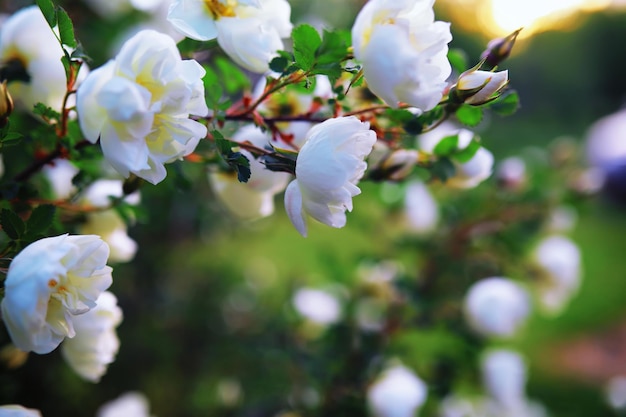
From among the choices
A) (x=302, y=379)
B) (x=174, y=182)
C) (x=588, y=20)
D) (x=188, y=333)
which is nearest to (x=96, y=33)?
(x=174, y=182)

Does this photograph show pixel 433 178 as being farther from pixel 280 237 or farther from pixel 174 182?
pixel 280 237

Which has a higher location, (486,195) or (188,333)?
(486,195)

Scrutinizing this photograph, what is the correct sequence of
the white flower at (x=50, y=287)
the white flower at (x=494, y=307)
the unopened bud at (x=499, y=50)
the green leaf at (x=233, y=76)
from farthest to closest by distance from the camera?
the white flower at (x=494, y=307) → the green leaf at (x=233, y=76) → the unopened bud at (x=499, y=50) → the white flower at (x=50, y=287)

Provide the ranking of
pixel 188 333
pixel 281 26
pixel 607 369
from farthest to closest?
pixel 607 369 < pixel 188 333 < pixel 281 26

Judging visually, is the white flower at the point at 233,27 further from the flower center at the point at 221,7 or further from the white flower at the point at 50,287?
the white flower at the point at 50,287

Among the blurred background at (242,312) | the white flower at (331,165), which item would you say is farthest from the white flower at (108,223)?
the white flower at (331,165)

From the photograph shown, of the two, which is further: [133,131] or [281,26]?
[281,26]

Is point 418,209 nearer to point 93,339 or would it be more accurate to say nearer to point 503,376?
point 503,376
